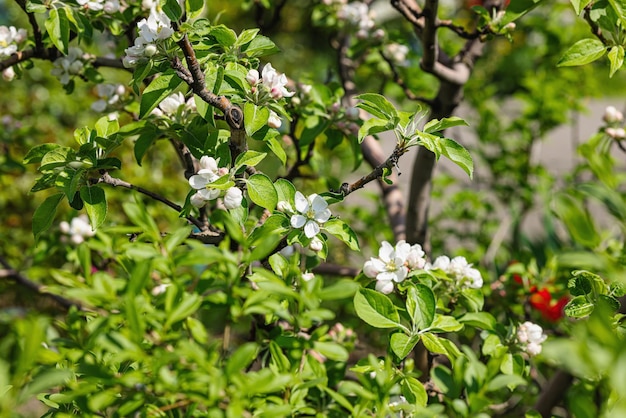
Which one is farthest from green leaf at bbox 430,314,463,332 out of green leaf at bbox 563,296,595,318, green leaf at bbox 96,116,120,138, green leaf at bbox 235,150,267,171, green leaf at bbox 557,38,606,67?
green leaf at bbox 96,116,120,138

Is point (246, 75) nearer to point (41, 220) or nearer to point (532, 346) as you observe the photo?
point (41, 220)

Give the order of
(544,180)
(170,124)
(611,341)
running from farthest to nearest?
(544,180)
(170,124)
(611,341)

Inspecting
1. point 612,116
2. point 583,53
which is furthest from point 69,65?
point 612,116

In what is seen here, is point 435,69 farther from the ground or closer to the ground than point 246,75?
closer to the ground

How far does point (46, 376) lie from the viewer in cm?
56

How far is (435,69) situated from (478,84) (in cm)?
146

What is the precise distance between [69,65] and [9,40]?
0.41 feet

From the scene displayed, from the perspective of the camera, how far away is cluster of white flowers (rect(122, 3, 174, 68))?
0.88 meters

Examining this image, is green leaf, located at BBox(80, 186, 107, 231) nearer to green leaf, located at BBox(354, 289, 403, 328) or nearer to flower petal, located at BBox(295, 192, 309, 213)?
flower petal, located at BBox(295, 192, 309, 213)

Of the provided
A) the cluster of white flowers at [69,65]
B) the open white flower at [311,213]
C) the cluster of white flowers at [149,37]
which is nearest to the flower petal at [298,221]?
the open white flower at [311,213]

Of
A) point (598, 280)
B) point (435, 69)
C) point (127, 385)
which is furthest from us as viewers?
point (435, 69)

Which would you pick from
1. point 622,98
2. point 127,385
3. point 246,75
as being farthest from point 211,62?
point 622,98

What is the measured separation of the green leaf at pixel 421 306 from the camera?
0.91m

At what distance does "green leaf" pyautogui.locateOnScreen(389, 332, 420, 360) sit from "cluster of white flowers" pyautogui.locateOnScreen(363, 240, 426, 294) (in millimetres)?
90
